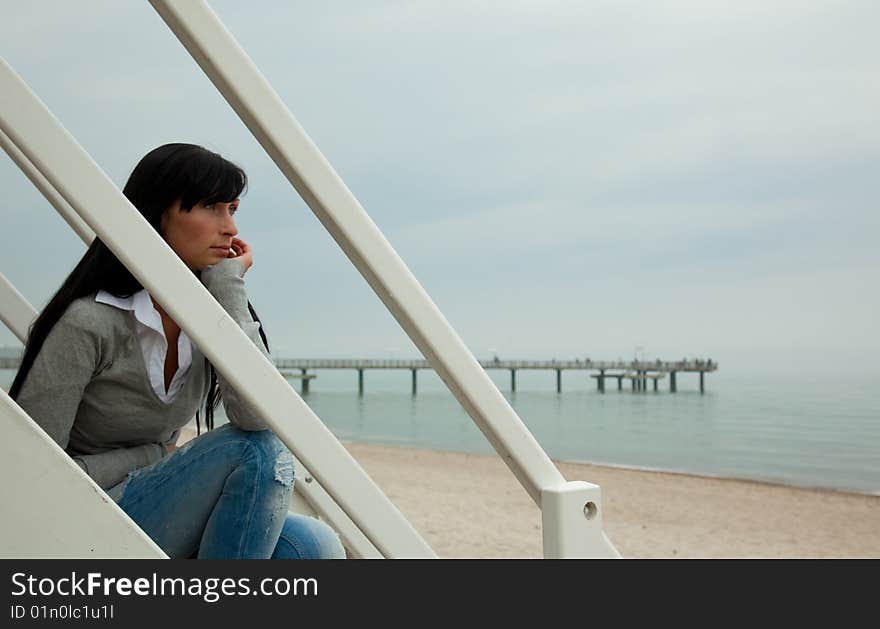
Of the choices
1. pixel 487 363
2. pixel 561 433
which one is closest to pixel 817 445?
pixel 561 433

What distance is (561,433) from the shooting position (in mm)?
32094

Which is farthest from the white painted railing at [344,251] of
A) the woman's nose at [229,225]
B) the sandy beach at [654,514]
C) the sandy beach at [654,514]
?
the sandy beach at [654,514]

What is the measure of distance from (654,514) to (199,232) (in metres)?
11.1

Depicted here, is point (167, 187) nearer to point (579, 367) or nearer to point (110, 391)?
point (110, 391)

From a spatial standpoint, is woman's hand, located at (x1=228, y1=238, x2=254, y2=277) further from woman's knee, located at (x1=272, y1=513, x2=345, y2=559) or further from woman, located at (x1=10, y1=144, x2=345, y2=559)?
woman's knee, located at (x1=272, y1=513, x2=345, y2=559)

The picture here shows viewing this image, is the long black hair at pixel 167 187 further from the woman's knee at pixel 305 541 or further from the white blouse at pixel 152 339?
the woman's knee at pixel 305 541

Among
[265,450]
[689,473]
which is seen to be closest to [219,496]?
[265,450]

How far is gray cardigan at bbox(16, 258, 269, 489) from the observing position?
4.63 feet

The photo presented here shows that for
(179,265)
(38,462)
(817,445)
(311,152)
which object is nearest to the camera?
(38,462)

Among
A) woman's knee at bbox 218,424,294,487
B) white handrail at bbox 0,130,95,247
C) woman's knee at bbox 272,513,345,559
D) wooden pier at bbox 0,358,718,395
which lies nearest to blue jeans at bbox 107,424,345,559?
woman's knee at bbox 218,424,294,487

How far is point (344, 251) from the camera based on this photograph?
1189 mm

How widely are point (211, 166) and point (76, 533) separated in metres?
0.87

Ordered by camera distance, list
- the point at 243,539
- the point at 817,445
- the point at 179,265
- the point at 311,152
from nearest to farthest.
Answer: the point at 179,265, the point at 311,152, the point at 243,539, the point at 817,445
